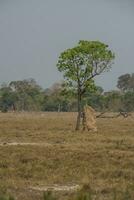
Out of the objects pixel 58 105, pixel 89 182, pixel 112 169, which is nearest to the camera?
pixel 89 182

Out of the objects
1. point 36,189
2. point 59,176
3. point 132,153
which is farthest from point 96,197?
point 132,153

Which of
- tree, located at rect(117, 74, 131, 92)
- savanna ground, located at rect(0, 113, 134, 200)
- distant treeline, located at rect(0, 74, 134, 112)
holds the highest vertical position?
tree, located at rect(117, 74, 131, 92)

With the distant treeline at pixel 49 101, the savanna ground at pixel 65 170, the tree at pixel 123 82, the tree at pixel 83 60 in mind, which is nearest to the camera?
the savanna ground at pixel 65 170


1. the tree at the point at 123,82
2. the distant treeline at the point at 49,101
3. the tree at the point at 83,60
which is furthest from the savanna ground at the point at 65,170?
the tree at the point at 123,82

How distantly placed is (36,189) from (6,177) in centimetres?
218

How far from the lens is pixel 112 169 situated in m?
18.1

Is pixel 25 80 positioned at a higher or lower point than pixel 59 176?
higher

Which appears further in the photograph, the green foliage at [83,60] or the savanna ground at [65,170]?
the green foliage at [83,60]

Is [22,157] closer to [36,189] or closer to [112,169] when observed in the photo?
[112,169]

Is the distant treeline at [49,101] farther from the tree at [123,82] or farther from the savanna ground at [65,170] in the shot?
the savanna ground at [65,170]

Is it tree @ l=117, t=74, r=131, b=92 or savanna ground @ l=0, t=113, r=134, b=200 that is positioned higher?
tree @ l=117, t=74, r=131, b=92

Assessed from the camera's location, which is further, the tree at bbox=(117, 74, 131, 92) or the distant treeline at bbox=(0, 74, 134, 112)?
the tree at bbox=(117, 74, 131, 92)

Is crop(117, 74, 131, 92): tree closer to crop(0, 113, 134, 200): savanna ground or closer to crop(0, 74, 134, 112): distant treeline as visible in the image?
crop(0, 74, 134, 112): distant treeline

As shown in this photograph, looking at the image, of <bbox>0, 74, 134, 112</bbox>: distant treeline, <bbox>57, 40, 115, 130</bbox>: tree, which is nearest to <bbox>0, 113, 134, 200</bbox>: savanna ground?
<bbox>57, 40, 115, 130</bbox>: tree
